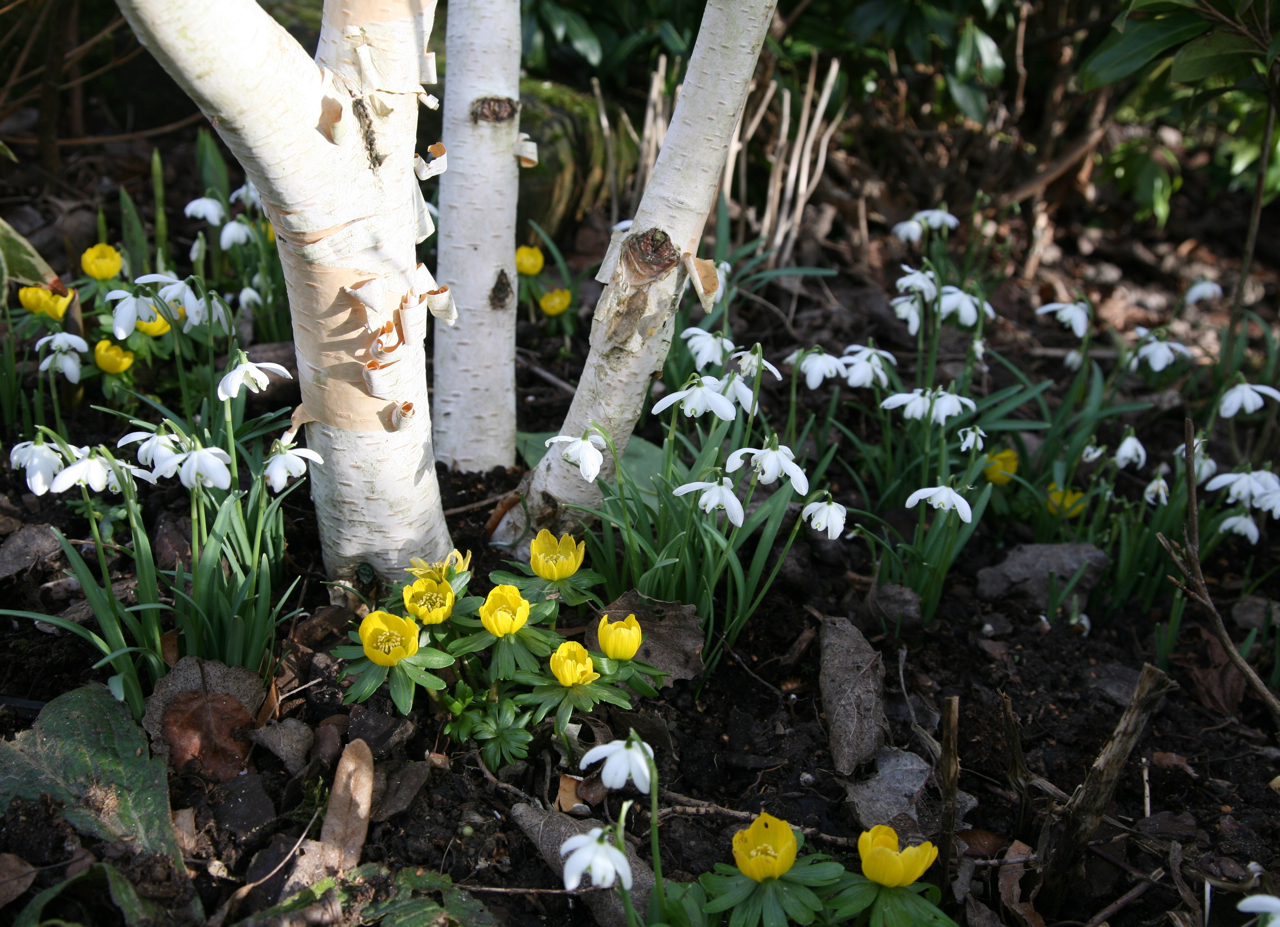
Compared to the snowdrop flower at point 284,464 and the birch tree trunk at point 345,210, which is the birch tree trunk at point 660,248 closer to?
the birch tree trunk at point 345,210

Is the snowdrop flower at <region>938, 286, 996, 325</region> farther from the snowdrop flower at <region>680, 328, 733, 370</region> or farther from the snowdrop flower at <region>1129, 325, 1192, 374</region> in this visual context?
the snowdrop flower at <region>680, 328, 733, 370</region>

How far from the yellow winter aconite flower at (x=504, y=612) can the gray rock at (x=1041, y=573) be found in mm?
1406

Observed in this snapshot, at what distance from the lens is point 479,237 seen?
213cm

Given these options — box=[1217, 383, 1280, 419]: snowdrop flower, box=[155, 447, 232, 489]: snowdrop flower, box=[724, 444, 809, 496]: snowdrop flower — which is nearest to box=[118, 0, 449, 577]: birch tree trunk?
box=[155, 447, 232, 489]: snowdrop flower

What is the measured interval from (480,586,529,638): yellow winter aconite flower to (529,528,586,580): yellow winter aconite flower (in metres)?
0.11

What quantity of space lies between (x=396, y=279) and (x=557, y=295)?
1324mm

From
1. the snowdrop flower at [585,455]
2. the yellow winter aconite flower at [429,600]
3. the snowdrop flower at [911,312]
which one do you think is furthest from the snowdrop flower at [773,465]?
the snowdrop flower at [911,312]

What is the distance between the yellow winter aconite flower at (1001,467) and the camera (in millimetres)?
2479

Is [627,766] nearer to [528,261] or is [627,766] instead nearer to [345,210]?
[345,210]

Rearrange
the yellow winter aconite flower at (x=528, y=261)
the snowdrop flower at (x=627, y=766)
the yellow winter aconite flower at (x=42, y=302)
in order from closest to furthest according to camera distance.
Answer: the snowdrop flower at (x=627, y=766)
the yellow winter aconite flower at (x=42, y=302)
the yellow winter aconite flower at (x=528, y=261)

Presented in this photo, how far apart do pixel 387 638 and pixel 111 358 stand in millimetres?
1266

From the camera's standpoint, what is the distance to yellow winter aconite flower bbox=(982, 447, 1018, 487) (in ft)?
8.13

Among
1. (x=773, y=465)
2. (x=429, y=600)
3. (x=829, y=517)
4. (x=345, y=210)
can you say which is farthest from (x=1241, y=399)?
(x=345, y=210)

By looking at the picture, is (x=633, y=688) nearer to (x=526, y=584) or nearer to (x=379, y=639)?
(x=526, y=584)
